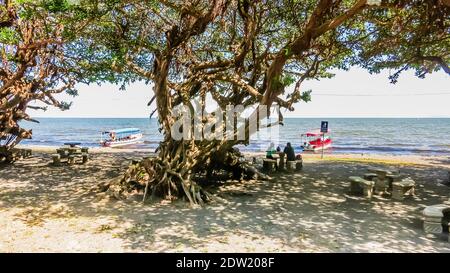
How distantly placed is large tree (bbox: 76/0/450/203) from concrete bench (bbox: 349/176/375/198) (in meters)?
3.85

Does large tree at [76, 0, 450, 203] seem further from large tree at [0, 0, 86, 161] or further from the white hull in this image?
the white hull

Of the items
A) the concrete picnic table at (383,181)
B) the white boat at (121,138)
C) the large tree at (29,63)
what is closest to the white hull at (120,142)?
the white boat at (121,138)

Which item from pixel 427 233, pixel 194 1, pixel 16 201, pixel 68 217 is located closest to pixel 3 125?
pixel 16 201

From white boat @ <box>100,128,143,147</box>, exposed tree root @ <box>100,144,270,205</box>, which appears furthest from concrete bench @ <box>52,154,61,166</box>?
white boat @ <box>100,128,143,147</box>

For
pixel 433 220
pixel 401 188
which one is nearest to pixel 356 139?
pixel 401 188

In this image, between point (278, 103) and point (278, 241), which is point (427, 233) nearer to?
point (278, 241)

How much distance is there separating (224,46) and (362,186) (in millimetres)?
8346

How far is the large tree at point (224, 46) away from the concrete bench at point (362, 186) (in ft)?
12.6

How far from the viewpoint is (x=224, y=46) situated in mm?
15602

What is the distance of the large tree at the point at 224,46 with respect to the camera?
32.8ft

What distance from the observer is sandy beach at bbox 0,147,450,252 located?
7.02 metres

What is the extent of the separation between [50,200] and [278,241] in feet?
24.1

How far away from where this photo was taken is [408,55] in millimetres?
14977

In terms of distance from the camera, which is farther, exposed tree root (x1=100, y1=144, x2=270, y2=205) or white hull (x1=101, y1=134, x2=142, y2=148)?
white hull (x1=101, y1=134, x2=142, y2=148)
